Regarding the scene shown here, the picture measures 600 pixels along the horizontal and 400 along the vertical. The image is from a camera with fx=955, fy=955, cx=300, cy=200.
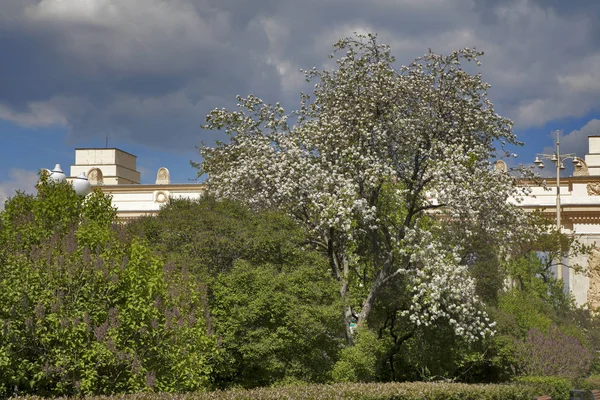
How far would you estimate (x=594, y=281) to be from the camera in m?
43.6

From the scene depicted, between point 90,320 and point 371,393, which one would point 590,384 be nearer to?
point 371,393

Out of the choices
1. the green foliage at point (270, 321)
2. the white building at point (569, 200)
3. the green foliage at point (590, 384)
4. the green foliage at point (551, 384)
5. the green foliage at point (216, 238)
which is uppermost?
the white building at point (569, 200)

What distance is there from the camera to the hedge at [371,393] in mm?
13844

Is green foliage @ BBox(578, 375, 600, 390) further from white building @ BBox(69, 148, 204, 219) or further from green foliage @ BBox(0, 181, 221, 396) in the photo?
white building @ BBox(69, 148, 204, 219)

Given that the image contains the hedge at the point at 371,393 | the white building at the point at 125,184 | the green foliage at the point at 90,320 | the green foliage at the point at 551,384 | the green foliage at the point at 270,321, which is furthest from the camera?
the white building at the point at 125,184

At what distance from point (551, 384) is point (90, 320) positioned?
1320 centimetres

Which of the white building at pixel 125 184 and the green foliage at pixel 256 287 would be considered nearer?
the green foliage at pixel 256 287

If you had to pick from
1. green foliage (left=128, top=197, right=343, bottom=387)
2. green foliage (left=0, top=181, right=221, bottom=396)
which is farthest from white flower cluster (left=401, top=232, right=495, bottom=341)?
green foliage (left=0, top=181, right=221, bottom=396)

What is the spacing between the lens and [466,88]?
2306 cm

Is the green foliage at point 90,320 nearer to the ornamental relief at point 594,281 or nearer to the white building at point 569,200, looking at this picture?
the white building at point 569,200

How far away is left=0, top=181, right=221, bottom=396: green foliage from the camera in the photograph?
14.4m

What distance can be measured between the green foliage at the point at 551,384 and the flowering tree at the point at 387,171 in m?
2.39

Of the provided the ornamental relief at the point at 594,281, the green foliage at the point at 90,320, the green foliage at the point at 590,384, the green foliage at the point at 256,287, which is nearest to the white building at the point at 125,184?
the ornamental relief at the point at 594,281

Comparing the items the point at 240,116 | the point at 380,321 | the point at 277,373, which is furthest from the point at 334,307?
the point at 240,116
